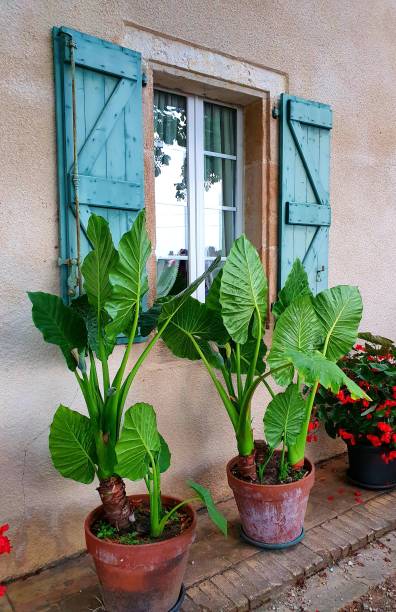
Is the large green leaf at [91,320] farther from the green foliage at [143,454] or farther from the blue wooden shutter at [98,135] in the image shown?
the green foliage at [143,454]

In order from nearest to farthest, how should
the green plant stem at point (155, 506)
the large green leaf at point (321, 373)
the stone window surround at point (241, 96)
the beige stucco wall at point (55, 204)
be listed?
the large green leaf at point (321, 373), the green plant stem at point (155, 506), the beige stucco wall at point (55, 204), the stone window surround at point (241, 96)

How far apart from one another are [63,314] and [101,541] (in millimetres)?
900

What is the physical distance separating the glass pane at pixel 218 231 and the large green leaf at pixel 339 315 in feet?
3.06

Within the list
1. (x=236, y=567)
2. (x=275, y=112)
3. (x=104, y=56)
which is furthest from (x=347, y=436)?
(x=104, y=56)

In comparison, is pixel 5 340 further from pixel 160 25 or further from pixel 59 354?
pixel 160 25

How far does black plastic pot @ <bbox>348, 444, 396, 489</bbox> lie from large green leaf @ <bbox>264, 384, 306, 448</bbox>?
964 mm

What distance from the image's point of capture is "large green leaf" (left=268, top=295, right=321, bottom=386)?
2.04 m

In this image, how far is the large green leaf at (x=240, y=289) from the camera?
2.07 metres

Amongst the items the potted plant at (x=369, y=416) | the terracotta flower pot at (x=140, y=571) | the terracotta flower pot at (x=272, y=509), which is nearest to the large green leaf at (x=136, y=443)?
the terracotta flower pot at (x=140, y=571)

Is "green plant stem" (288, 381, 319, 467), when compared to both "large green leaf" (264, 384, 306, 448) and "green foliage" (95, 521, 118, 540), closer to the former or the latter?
"large green leaf" (264, 384, 306, 448)

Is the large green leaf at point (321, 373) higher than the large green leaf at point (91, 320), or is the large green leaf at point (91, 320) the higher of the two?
the large green leaf at point (91, 320)

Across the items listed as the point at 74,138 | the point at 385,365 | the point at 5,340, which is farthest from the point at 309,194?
the point at 5,340

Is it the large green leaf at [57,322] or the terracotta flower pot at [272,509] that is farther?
the terracotta flower pot at [272,509]

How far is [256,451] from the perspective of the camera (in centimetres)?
257
